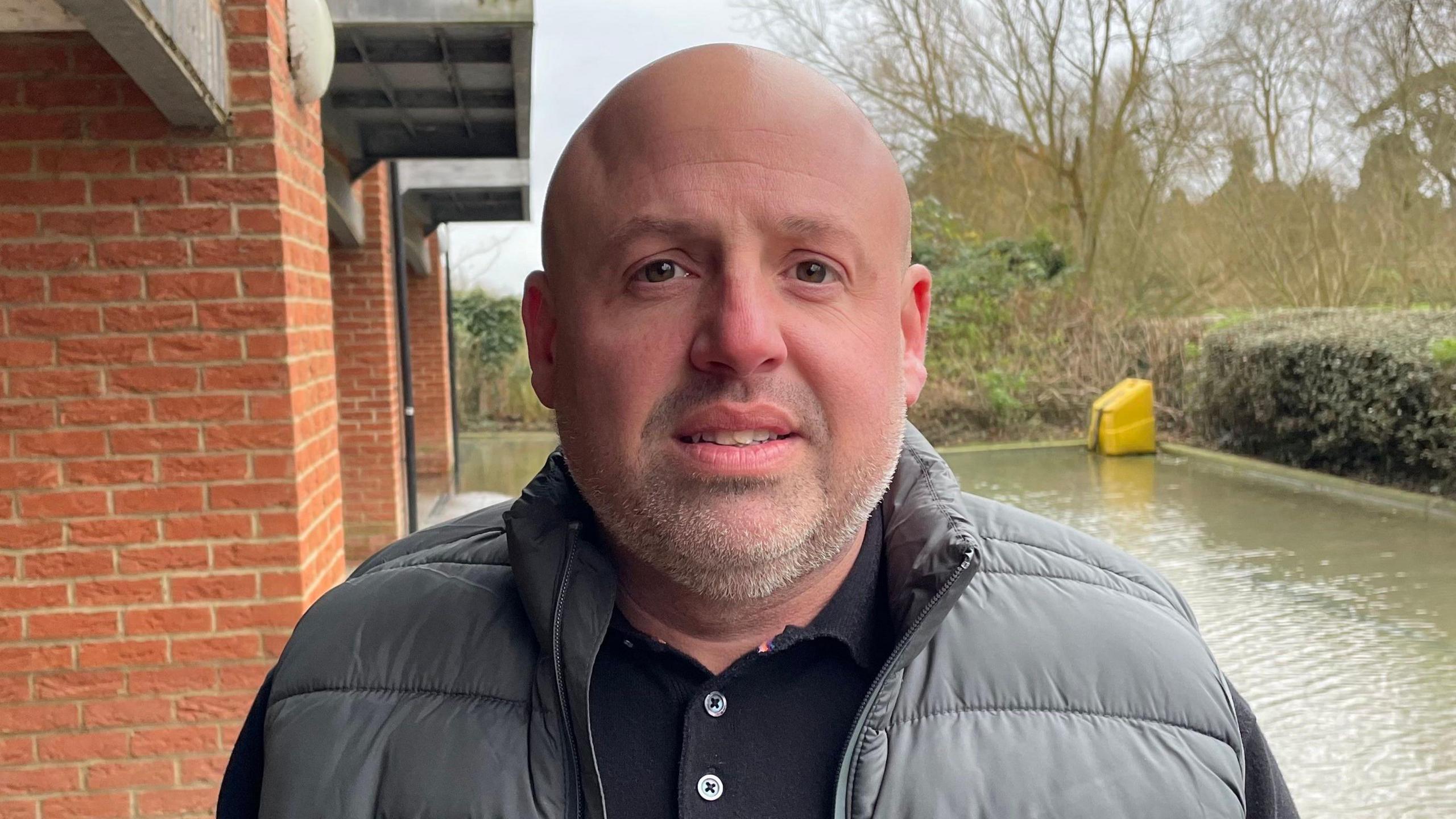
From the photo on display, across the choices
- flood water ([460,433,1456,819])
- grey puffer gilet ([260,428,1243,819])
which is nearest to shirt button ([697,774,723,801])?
grey puffer gilet ([260,428,1243,819])

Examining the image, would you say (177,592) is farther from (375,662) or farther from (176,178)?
(375,662)

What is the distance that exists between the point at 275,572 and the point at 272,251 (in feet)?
3.39

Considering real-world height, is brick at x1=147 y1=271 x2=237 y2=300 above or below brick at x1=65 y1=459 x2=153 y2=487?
above

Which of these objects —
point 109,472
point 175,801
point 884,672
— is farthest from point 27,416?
point 884,672

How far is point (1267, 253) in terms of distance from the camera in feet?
53.8

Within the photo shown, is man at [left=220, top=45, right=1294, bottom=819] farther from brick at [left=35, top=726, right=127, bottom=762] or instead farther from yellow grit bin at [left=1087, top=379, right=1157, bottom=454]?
yellow grit bin at [left=1087, top=379, right=1157, bottom=454]

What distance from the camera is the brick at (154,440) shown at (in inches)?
144

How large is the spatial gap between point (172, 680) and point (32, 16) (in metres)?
2.02

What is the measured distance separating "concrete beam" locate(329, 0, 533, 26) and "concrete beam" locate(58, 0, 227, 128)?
1.62m

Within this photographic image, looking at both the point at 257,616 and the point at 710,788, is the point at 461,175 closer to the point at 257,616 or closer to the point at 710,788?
the point at 257,616

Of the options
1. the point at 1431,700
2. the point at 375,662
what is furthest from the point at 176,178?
the point at 1431,700

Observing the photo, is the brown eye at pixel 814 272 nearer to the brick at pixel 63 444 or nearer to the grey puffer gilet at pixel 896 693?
the grey puffer gilet at pixel 896 693

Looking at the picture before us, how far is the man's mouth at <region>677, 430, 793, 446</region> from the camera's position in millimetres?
1342

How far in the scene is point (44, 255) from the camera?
357 cm
